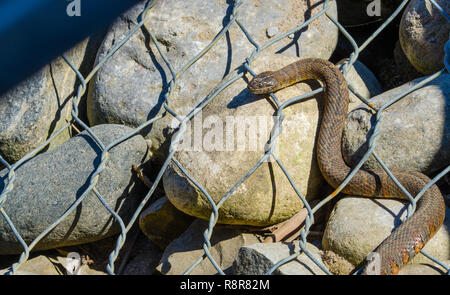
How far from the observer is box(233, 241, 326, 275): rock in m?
2.66

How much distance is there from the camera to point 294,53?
3.86 meters

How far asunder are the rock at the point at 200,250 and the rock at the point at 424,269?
3.10 ft

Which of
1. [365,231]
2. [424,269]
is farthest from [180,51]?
[424,269]

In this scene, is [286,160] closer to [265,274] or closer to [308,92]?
[308,92]

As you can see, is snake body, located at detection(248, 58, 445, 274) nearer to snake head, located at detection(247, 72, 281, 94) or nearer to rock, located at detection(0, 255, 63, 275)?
snake head, located at detection(247, 72, 281, 94)


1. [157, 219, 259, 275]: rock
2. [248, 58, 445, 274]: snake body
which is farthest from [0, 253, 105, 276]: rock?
[248, 58, 445, 274]: snake body

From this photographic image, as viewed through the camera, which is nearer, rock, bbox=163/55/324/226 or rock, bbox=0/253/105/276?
rock, bbox=163/55/324/226

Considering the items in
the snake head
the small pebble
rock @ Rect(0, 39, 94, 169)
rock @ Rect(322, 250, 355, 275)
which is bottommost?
rock @ Rect(322, 250, 355, 275)

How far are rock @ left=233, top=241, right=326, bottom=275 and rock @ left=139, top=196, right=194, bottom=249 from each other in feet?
2.86

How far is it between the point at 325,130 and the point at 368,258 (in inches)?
35.6

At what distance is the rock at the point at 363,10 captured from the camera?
4.34m

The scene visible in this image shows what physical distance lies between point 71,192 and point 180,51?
4.52 ft

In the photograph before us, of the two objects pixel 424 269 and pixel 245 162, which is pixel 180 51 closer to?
pixel 245 162

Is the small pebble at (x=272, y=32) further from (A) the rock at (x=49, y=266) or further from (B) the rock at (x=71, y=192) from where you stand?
(A) the rock at (x=49, y=266)
